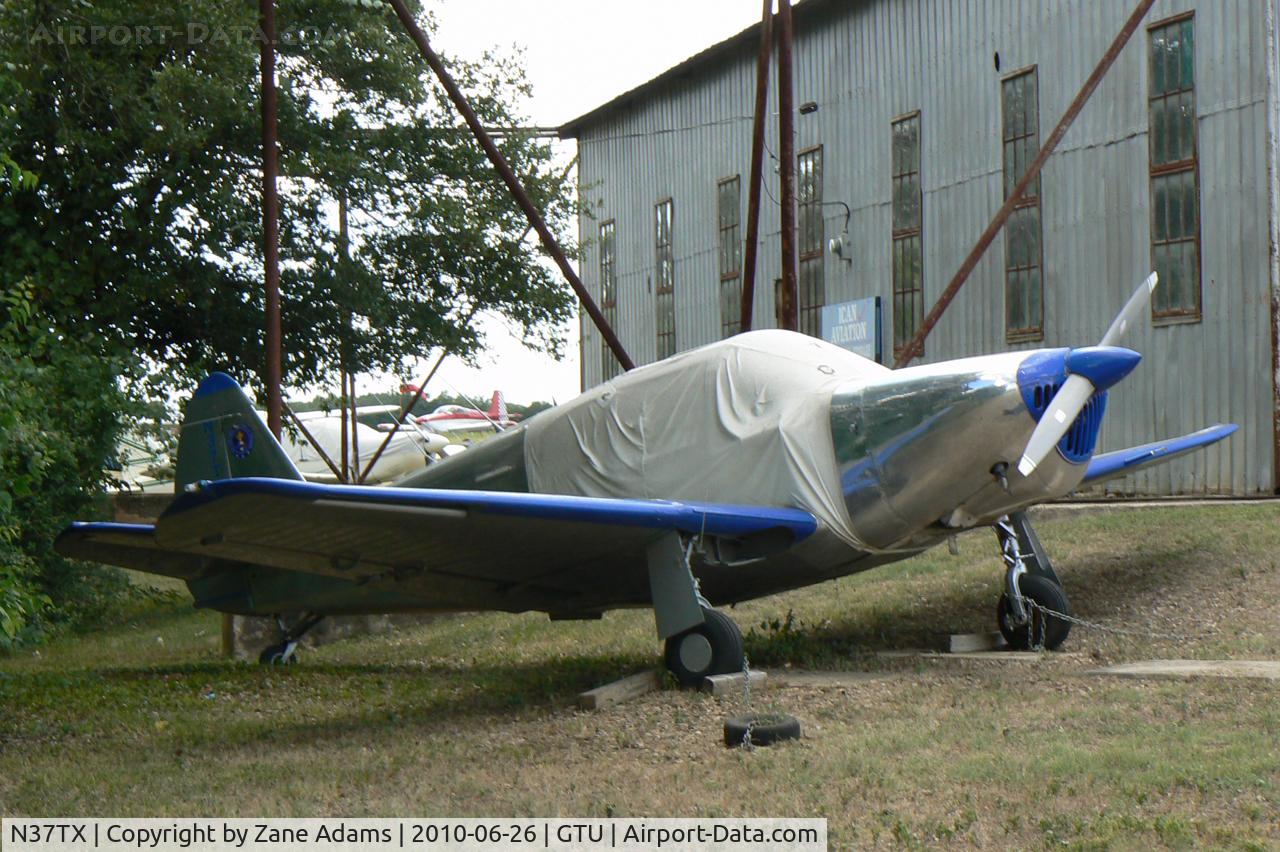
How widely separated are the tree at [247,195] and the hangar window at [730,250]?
12.5 feet

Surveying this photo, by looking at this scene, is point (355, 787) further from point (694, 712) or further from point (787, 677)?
point (787, 677)

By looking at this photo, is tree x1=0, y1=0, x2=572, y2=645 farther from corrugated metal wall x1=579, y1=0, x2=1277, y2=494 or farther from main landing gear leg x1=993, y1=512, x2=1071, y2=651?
main landing gear leg x1=993, y1=512, x2=1071, y2=651

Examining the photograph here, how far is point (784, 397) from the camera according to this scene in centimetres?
912

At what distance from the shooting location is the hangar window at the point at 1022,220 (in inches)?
→ 711

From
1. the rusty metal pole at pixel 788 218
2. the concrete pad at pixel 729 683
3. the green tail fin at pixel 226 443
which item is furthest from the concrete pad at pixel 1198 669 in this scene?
the green tail fin at pixel 226 443

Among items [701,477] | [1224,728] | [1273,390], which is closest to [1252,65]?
[1273,390]

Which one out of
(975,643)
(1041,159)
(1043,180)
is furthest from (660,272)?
(975,643)

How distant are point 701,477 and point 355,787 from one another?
141 inches

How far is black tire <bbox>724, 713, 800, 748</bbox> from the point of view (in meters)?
6.65

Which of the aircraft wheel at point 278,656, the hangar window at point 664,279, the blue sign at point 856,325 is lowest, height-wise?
the aircraft wheel at point 278,656

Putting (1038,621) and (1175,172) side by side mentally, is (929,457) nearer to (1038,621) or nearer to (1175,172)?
(1038,621)

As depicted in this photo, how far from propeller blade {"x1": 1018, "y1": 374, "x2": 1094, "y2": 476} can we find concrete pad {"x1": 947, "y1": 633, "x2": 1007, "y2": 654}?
181 centimetres

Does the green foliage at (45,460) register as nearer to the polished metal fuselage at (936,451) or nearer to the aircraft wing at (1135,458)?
the polished metal fuselage at (936,451)

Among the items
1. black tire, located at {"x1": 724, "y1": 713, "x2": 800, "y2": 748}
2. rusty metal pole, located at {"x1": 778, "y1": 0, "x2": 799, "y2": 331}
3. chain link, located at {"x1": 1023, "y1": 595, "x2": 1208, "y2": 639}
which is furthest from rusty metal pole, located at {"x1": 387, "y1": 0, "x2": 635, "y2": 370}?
black tire, located at {"x1": 724, "y1": 713, "x2": 800, "y2": 748}
